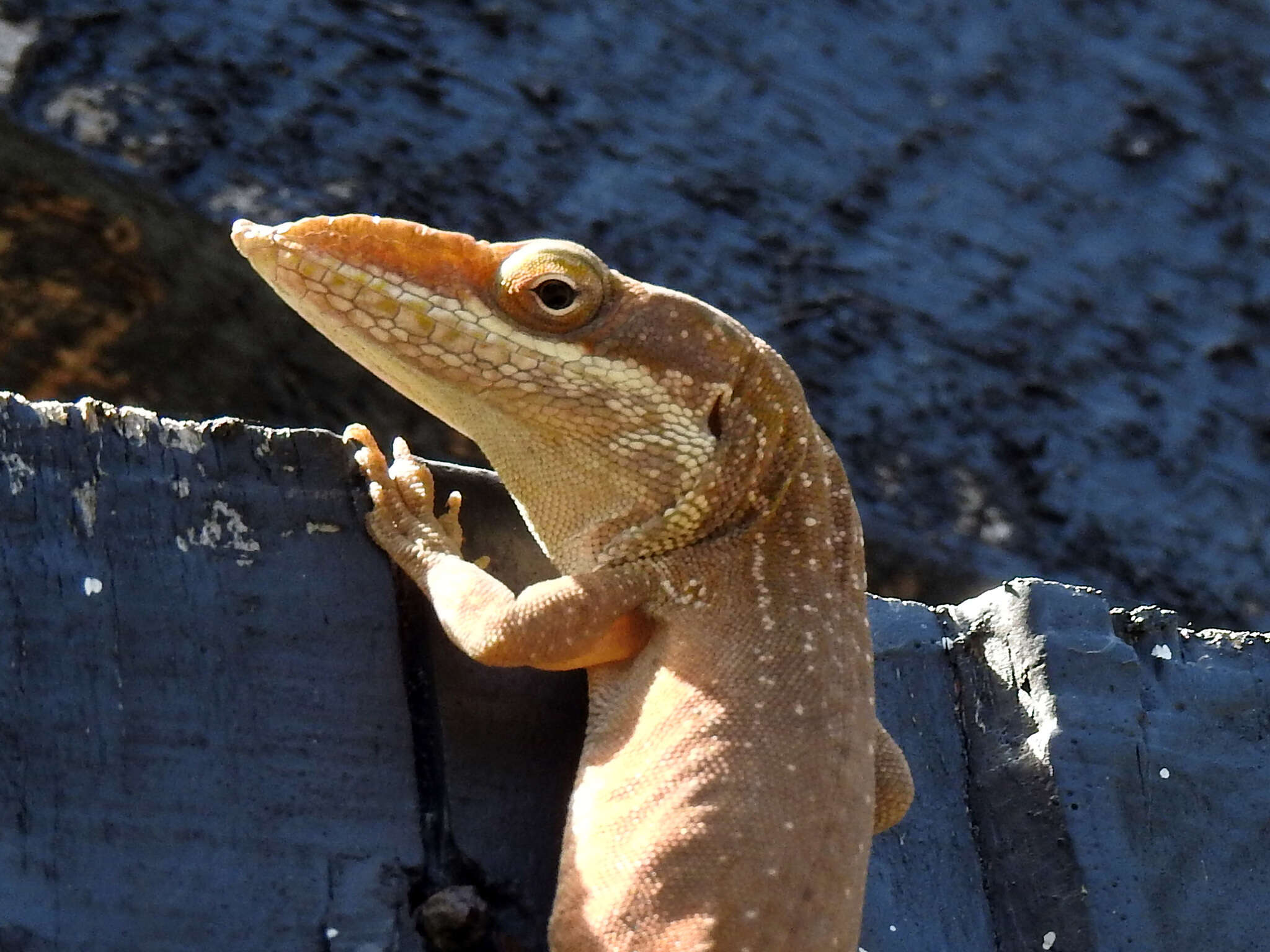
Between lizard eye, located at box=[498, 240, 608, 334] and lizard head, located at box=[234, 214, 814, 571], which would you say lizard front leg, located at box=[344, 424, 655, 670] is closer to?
lizard head, located at box=[234, 214, 814, 571]

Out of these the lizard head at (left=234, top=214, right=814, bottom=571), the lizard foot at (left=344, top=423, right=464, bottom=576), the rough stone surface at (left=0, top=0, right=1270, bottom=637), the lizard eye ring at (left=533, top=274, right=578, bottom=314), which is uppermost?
the lizard eye ring at (left=533, top=274, right=578, bottom=314)

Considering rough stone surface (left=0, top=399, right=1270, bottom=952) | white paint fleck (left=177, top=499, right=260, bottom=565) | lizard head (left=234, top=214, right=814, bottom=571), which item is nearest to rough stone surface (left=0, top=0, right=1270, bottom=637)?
rough stone surface (left=0, top=399, right=1270, bottom=952)

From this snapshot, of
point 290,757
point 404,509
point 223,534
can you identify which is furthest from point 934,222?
point 290,757

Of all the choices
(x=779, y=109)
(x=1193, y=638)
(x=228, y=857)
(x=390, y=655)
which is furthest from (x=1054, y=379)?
(x=228, y=857)

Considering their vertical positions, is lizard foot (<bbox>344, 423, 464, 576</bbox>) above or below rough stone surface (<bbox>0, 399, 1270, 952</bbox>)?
above

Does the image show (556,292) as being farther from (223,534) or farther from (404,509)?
(223,534)

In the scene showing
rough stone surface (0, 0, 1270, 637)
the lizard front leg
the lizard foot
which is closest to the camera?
the lizard front leg

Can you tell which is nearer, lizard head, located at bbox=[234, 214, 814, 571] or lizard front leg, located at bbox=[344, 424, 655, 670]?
lizard front leg, located at bbox=[344, 424, 655, 670]
